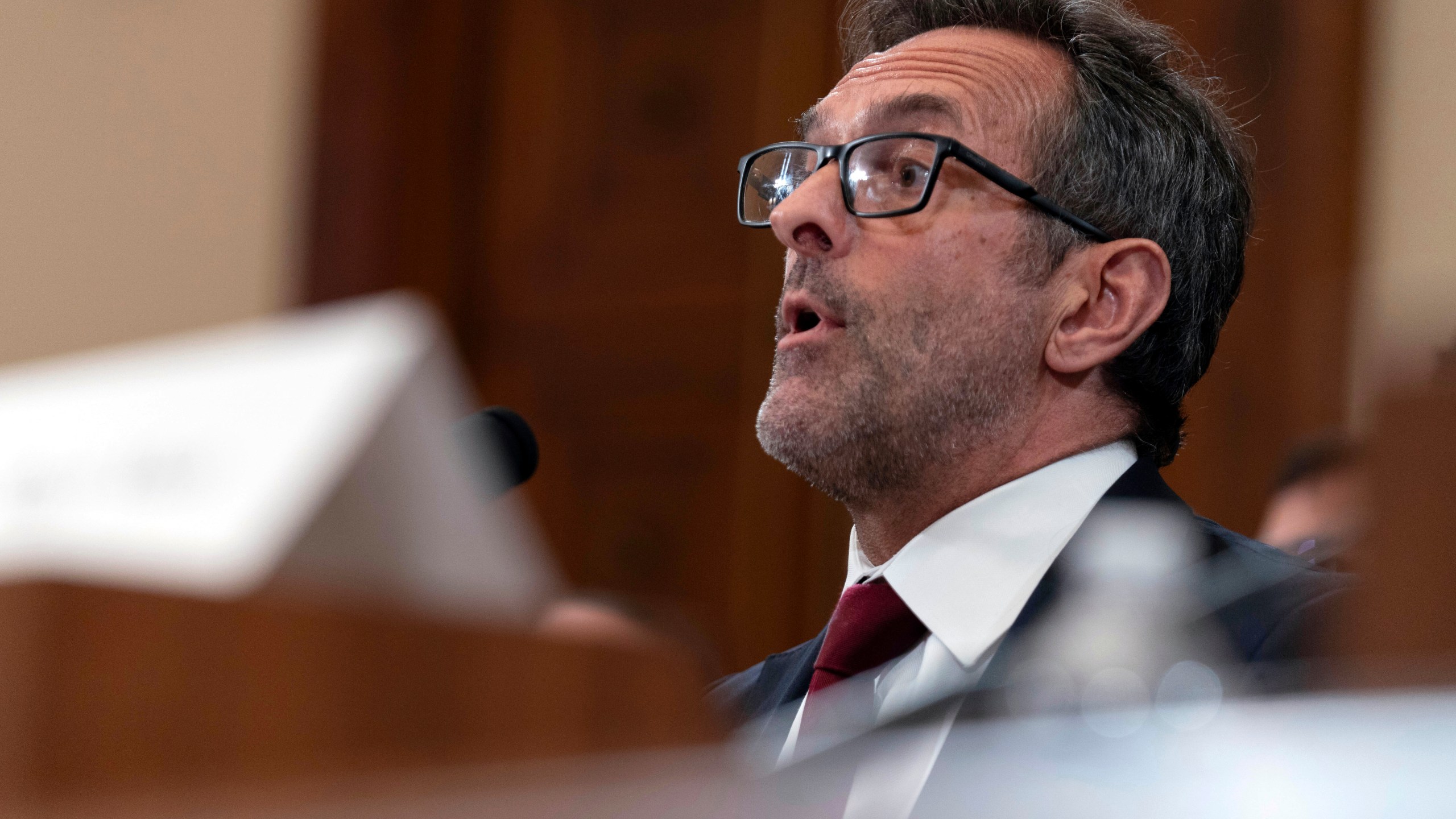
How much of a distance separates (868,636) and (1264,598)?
0.27m

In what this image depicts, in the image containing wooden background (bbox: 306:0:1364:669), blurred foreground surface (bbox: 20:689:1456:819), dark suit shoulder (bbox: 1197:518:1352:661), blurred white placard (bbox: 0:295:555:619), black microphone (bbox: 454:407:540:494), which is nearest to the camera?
blurred foreground surface (bbox: 20:689:1456:819)

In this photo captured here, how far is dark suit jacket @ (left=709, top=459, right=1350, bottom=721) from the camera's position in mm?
732

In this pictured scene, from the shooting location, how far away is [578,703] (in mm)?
304

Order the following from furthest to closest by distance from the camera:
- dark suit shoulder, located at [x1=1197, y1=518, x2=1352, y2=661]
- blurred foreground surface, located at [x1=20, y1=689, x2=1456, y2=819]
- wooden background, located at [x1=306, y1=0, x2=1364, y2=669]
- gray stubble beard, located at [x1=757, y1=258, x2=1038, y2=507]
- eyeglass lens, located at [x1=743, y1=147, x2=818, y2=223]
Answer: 1. wooden background, located at [x1=306, y1=0, x2=1364, y2=669]
2. eyeglass lens, located at [x1=743, y1=147, x2=818, y2=223]
3. gray stubble beard, located at [x1=757, y1=258, x2=1038, y2=507]
4. dark suit shoulder, located at [x1=1197, y1=518, x2=1352, y2=661]
5. blurred foreground surface, located at [x1=20, y1=689, x2=1456, y2=819]

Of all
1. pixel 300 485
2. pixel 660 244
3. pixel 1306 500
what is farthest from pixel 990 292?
pixel 660 244

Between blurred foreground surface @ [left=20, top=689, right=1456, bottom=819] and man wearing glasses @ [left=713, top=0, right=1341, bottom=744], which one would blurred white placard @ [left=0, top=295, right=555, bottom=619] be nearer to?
blurred foreground surface @ [left=20, top=689, right=1456, bottom=819]

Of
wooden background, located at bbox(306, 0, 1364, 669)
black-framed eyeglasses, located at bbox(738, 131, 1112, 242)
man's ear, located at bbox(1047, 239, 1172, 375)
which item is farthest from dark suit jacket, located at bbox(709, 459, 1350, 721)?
wooden background, located at bbox(306, 0, 1364, 669)

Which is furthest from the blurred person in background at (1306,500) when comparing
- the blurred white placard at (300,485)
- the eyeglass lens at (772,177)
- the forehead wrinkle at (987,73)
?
the blurred white placard at (300,485)

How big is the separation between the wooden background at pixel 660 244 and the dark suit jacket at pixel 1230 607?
779mm

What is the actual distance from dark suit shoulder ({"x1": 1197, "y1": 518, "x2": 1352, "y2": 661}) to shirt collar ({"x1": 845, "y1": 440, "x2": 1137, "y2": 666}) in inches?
4.7

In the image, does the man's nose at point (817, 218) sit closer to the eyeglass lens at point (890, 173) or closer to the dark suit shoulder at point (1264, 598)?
the eyeglass lens at point (890, 173)

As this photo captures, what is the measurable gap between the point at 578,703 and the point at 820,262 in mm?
822

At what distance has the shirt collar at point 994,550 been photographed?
0.92m

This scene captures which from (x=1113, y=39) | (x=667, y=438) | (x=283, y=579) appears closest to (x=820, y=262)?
(x=1113, y=39)
